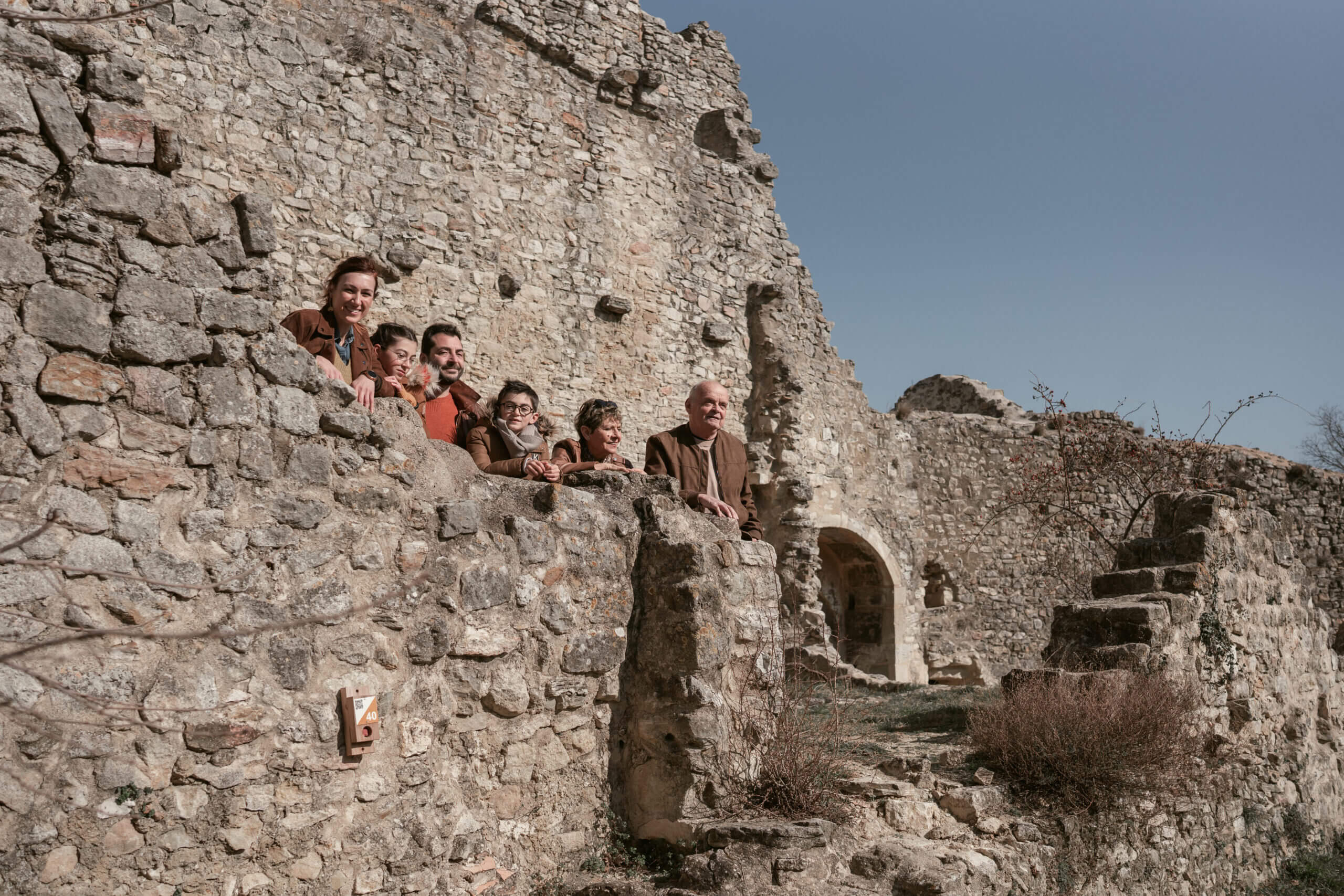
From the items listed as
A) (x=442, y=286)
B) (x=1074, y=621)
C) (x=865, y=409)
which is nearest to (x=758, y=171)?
(x=865, y=409)

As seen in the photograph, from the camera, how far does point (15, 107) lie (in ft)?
9.89

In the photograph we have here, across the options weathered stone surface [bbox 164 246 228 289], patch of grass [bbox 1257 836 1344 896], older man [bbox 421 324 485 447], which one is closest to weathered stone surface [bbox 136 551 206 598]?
weathered stone surface [bbox 164 246 228 289]

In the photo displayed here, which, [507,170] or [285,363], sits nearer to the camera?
[285,363]

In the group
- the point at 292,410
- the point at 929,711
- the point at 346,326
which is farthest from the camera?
the point at 929,711

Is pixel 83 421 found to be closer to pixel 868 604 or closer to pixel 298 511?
pixel 298 511

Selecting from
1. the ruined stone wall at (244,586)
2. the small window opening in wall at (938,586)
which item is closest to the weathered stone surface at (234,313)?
the ruined stone wall at (244,586)

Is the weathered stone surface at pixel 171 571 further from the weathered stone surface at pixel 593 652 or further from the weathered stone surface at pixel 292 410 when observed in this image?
the weathered stone surface at pixel 593 652

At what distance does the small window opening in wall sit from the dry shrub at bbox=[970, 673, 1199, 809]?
32.1 feet

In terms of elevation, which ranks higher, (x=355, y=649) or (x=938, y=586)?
(x=938, y=586)

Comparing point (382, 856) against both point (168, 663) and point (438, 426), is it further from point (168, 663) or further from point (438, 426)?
point (438, 426)

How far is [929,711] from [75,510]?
5929mm

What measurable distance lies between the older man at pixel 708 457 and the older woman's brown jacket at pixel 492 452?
66 centimetres

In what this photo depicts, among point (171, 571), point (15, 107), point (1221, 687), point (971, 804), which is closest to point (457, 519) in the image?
point (171, 571)

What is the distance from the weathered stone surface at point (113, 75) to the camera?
314 cm
